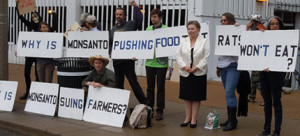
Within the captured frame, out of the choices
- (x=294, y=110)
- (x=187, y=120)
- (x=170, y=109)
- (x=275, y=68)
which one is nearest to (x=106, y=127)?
(x=187, y=120)

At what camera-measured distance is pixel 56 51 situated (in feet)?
26.1

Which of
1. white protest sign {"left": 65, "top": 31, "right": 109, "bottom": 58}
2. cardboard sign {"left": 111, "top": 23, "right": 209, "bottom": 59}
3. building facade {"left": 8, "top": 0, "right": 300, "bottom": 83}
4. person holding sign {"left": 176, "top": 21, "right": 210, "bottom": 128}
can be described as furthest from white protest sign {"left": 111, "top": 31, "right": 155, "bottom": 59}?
building facade {"left": 8, "top": 0, "right": 300, "bottom": 83}

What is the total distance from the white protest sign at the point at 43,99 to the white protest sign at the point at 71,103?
17 centimetres

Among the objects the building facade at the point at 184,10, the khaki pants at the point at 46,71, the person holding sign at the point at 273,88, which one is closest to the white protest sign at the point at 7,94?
the khaki pants at the point at 46,71

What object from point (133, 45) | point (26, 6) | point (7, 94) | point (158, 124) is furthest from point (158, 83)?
point (26, 6)

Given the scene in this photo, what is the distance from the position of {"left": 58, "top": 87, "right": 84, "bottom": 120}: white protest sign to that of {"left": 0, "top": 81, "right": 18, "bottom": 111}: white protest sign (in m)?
1.11

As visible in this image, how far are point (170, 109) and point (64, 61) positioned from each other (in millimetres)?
2352

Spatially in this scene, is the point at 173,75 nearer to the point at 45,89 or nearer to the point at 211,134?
the point at 45,89

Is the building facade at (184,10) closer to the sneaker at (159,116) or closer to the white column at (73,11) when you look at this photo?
the white column at (73,11)

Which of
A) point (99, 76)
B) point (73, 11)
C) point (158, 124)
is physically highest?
point (73, 11)

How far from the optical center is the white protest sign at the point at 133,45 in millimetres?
7191

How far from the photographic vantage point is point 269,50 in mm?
5902

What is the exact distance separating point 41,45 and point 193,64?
330 centimetres

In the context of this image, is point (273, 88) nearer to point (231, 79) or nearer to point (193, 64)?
point (231, 79)
